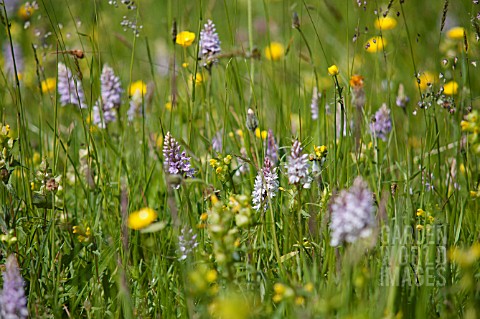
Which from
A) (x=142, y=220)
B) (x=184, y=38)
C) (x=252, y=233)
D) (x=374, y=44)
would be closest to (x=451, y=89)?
(x=374, y=44)

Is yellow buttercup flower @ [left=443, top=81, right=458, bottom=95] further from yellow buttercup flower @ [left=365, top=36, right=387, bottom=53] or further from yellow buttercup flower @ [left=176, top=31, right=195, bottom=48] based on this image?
yellow buttercup flower @ [left=176, top=31, right=195, bottom=48]

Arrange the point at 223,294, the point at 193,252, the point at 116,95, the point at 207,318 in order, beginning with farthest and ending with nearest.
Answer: the point at 116,95 → the point at 193,252 → the point at 223,294 → the point at 207,318

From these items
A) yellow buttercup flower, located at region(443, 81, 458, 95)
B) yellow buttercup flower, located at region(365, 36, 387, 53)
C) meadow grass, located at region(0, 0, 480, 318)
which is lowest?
meadow grass, located at region(0, 0, 480, 318)

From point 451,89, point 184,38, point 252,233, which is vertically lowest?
point 252,233

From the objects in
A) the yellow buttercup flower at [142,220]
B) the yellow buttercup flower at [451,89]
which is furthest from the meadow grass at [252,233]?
the yellow buttercup flower at [451,89]

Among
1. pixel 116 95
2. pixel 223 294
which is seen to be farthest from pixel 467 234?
pixel 116 95

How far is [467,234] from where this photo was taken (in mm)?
1970

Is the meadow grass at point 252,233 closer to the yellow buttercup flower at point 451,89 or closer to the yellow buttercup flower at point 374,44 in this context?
the yellow buttercup flower at point 374,44

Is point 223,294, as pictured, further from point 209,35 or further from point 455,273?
point 209,35

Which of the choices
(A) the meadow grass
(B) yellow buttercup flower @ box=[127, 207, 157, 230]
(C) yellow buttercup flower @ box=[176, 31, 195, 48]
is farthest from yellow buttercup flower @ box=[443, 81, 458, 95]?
(B) yellow buttercup flower @ box=[127, 207, 157, 230]

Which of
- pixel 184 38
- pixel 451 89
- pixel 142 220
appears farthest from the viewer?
pixel 451 89

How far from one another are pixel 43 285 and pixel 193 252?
45cm

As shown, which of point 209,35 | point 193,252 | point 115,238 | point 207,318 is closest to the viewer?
point 207,318

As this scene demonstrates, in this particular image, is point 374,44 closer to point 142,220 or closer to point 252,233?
point 252,233
